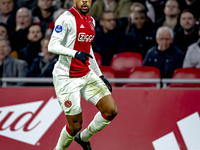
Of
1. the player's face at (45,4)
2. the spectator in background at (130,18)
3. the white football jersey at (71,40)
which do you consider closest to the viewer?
the white football jersey at (71,40)

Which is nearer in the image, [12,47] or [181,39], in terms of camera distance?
[181,39]

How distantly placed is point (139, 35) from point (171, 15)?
685 millimetres

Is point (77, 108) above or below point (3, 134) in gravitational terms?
above

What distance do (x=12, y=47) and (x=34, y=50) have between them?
1.70 ft

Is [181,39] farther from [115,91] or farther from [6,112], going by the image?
[6,112]

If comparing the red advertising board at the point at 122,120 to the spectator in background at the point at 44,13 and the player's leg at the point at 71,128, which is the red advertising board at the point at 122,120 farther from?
the spectator in background at the point at 44,13

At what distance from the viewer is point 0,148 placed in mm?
4395

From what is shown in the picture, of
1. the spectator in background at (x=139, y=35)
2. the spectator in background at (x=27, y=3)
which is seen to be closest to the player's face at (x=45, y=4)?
the spectator in background at (x=27, y=3)

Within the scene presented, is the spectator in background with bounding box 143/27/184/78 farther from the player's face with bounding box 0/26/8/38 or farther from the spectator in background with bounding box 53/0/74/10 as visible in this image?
the player's face with bounding box 0/26/8/38

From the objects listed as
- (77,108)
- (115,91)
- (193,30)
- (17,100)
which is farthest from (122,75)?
(77,108)

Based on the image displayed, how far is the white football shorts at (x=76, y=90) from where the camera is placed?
3270mm

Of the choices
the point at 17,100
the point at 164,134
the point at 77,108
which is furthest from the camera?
the point at 17,100

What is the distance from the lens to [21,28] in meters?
6.28

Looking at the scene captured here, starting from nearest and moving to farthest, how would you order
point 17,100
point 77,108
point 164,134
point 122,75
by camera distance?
point 77,108 < point 164,134 < point 17,100 < point 122,75
